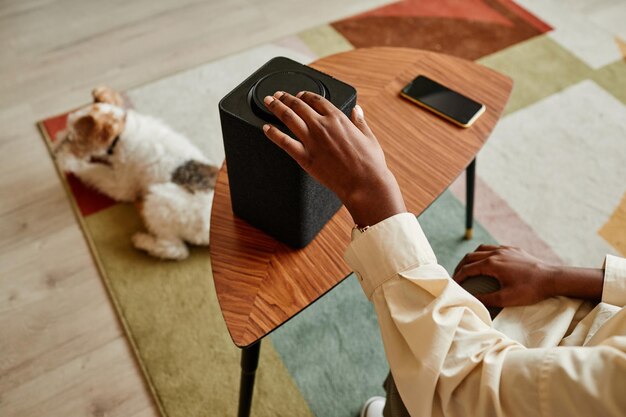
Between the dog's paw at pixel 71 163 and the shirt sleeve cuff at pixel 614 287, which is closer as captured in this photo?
the shirt sleeve cuff at pixel 614 287

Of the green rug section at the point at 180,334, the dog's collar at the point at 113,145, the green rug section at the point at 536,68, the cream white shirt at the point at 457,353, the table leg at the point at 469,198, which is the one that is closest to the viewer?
the cream white shirt at the point at 457,353

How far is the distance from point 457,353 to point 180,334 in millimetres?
849

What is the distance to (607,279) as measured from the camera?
31.6 inches

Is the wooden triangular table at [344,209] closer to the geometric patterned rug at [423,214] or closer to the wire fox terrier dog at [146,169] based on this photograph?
the geometric patterned rug at [423,214]

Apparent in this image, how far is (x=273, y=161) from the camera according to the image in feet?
2.46

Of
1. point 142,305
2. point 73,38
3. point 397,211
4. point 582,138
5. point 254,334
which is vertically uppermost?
point 397,211

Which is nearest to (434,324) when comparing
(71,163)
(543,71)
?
(71,163)

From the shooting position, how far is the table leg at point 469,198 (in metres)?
1.33

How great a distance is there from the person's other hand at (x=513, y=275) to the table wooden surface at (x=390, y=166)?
0.15 metres

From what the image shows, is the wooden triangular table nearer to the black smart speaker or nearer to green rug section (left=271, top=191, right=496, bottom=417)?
the black smart speaker

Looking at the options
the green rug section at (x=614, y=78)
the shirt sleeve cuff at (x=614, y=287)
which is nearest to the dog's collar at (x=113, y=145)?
the shirt sleeve cuff at (x=614, y=287)

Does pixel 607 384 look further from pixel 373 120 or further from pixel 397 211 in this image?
pixel 373 120

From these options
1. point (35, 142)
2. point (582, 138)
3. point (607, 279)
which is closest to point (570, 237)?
point (582, 138)

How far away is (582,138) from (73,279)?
1698mm
